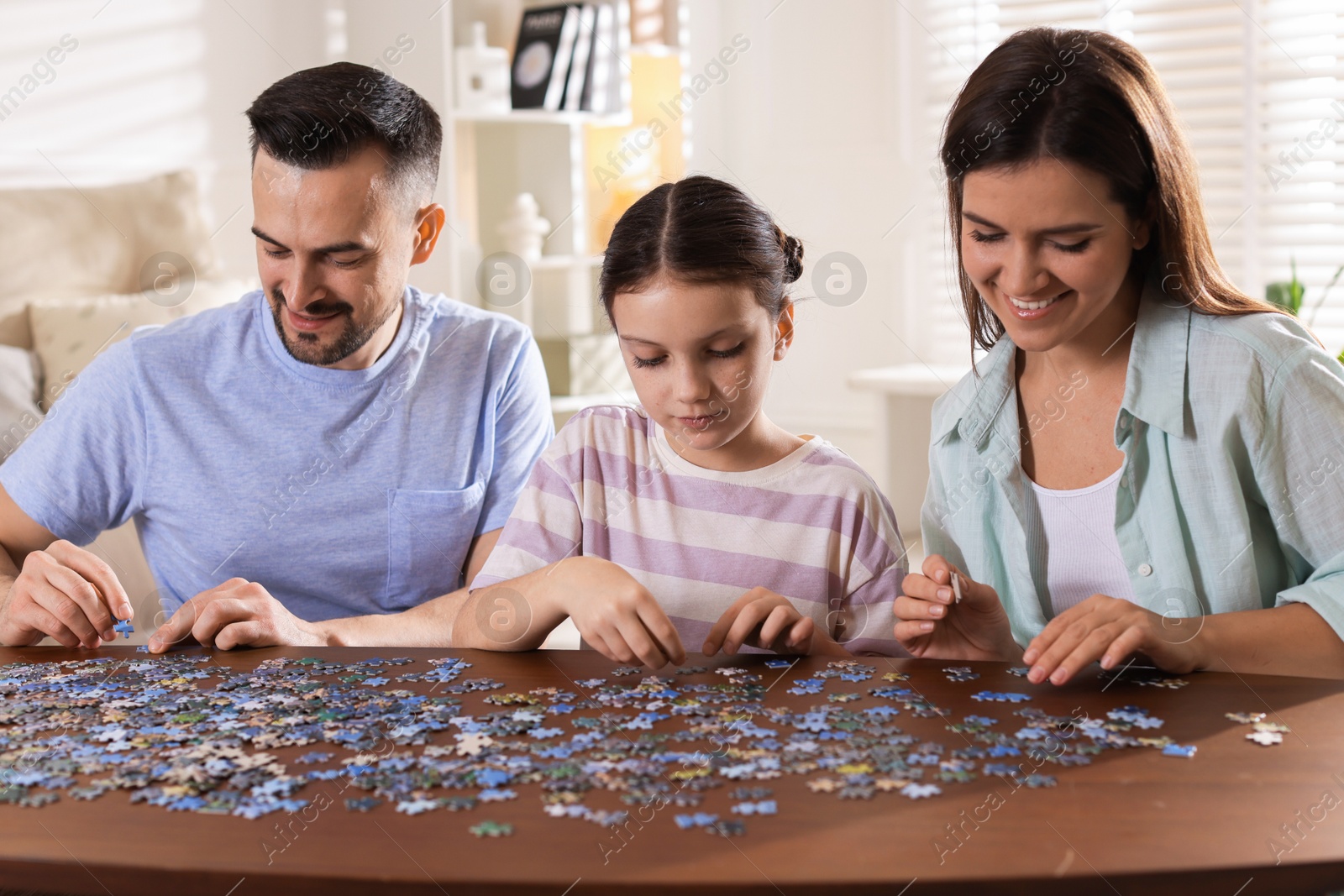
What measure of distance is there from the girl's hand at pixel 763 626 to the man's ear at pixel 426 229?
1.13 m

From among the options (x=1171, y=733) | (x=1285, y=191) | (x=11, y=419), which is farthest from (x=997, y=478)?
(x=1285, y=191)

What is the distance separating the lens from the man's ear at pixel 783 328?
2057 millimetres

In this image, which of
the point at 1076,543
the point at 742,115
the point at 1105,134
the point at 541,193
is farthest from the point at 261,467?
the point at 742,115

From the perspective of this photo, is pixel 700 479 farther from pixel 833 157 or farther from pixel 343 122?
pixel 833 157

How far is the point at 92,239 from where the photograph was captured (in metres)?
3.82

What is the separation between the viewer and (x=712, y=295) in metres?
1.88

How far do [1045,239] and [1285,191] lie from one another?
368 centimetres

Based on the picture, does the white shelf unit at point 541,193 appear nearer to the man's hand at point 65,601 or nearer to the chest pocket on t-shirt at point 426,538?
the chest pocket on t-shirt at point 426,538

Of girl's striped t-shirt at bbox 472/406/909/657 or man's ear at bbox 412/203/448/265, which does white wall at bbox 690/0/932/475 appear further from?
girl's striped t-shirt at bbox 472/406/909/657

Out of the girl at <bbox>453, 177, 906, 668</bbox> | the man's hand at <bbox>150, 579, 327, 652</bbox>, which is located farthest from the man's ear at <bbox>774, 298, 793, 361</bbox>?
the man's hand at <bbox>150, 579, 327, 652</bbox>

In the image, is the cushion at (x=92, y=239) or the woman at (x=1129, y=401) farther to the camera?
the cushion at (x=92, y=239)

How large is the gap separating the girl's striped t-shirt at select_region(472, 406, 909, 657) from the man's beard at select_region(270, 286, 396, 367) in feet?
1.63

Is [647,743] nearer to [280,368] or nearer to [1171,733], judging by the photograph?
[1171,733]

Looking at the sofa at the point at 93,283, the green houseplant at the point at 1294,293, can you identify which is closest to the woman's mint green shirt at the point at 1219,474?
the sofa at the point at 93,283
